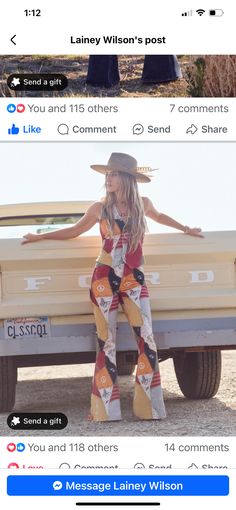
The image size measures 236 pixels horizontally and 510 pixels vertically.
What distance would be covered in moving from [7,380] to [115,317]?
78 cm

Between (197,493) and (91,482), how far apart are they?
460 mm

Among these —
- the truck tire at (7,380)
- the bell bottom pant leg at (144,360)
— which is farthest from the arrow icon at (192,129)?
the truck tire at (7,380)

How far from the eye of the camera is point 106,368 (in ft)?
21.6

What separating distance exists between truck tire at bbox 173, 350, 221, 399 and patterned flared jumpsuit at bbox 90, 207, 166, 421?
665mm

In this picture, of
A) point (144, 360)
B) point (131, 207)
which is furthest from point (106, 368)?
point (131, 207)

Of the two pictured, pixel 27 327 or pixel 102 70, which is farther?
pixel 27 327

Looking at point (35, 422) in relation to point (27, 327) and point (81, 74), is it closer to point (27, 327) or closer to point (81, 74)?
point (27, 327)

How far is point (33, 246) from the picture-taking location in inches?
258

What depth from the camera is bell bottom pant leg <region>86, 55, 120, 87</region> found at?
6.04 meters

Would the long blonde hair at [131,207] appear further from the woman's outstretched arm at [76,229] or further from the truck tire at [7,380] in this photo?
the truck tire at [7,380]
